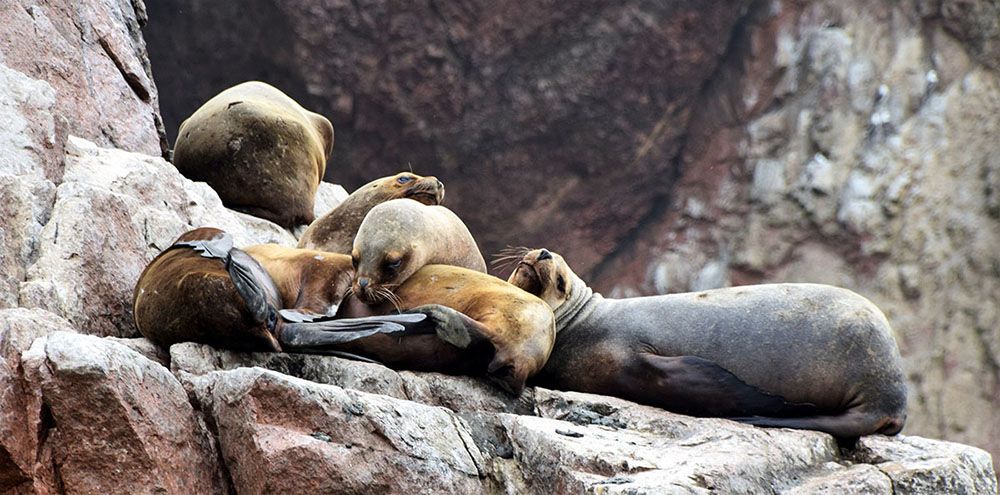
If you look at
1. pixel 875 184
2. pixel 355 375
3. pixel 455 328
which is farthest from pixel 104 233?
pixel 875 184

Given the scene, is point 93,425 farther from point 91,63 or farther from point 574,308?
point 91,63

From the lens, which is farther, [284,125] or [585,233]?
[585,233]

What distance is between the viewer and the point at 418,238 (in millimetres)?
5438

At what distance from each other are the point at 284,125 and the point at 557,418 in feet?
12.2

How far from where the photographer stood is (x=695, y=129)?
16.1 meters

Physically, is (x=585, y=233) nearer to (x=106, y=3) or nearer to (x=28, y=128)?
(x=106, y=3)

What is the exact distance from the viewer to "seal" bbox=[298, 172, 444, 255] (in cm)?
633

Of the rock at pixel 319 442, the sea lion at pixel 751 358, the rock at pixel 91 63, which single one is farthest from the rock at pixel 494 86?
the rock at pixel 319 442

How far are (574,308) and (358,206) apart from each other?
1.42 metres

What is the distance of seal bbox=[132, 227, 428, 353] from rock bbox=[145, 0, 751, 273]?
411 inches

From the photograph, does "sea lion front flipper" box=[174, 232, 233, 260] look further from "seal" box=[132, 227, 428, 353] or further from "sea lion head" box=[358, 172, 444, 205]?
"sea lion head" box=[358, 172, 444, 205]

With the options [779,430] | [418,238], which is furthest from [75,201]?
[779,430]

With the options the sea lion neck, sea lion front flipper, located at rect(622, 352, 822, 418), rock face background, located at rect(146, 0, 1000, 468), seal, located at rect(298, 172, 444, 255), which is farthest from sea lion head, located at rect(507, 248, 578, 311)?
rock face background, located at rect(146, 0, 1000, 468)

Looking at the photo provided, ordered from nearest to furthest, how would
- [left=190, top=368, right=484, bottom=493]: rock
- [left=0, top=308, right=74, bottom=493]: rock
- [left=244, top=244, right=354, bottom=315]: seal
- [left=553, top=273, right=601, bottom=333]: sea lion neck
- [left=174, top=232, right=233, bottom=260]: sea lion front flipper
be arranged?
1. [left=0, top=308, right=74, bottom=493]: rock
2. [left=190, top=368, right=484, bottom=493]: rock
3. [left=174, top=232, right=233, bottom=260]: sea lion front flipper
4. [left=244, top=244, right=354, bottom=315]: seal
5. [left=553, top=273, right=601, bottom=333]: sea lion neck
